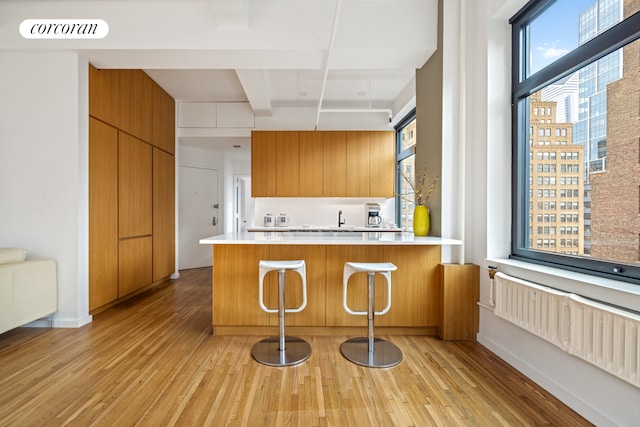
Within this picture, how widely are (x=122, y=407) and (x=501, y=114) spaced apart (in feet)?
11.3

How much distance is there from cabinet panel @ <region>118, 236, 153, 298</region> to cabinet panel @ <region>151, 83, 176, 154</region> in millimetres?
1580

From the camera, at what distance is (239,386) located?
81.5 inches

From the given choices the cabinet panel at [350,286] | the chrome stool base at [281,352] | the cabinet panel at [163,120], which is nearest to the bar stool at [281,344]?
the chrome stool base at [281,352]

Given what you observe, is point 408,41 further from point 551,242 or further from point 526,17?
point 551,242

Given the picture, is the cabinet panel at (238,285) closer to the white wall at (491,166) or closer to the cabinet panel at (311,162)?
the white wall at (491,166)

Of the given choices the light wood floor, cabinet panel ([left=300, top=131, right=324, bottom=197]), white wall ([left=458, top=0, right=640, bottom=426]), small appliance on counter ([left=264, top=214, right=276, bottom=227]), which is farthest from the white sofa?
white wall ([left=458, top=0, right=640, bottom=426])

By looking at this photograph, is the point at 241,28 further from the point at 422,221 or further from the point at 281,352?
the point at 281,352

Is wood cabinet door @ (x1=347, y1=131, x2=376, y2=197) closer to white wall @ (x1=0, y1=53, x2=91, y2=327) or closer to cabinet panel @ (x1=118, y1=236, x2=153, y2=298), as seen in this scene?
cabinet panel @ (x1=118, y1=236, x2=153, y2=298)

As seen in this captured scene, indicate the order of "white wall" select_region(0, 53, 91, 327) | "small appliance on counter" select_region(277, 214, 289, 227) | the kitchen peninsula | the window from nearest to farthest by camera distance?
the kitchen peninsula < "white wall" select_region(0, 53, 91, 327) < the window < "small appliance on counter" select_region(277, 214, 289, 227)

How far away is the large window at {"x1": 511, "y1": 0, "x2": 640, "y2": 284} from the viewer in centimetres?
174

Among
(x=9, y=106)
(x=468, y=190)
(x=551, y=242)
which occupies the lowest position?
(x=551, y=242)

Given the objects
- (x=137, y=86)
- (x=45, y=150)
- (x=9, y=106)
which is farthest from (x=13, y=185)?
(x=137, y=86)

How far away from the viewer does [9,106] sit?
3.15 meters

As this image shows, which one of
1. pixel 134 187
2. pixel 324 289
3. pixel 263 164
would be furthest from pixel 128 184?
pixel 324 289
